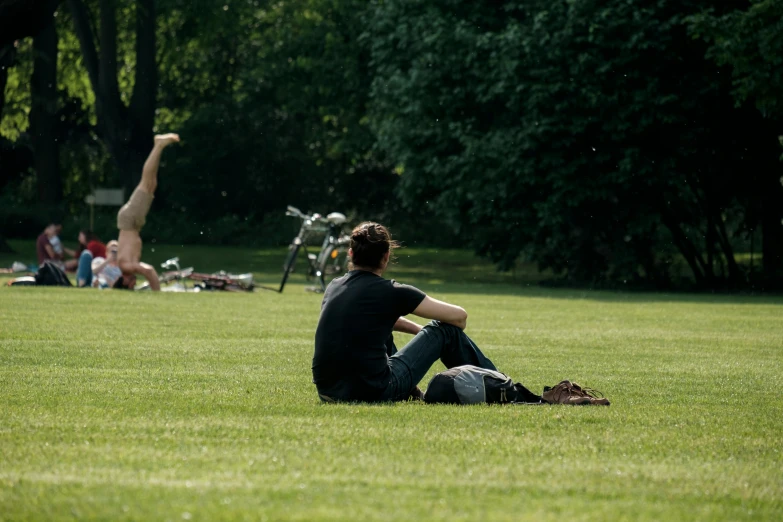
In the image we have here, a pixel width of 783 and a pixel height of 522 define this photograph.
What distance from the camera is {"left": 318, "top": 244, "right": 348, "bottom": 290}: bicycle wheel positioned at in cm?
2655

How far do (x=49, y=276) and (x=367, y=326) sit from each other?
18943 mm

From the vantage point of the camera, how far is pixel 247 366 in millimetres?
11453

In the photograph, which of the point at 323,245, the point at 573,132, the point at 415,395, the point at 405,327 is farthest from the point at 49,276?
the point at 415,395

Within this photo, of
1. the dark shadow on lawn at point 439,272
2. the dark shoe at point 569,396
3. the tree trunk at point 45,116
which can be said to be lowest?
the dark shadow on lawn at point 439,272

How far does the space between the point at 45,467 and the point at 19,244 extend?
45.3 meters

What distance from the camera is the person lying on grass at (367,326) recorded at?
8625mm

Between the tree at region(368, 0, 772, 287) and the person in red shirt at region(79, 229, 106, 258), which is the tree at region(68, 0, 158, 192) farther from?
the person in red shirt at region(79, 229, 106, 258)

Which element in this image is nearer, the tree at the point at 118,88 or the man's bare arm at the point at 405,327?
the man's bare arm at the point at 405,327

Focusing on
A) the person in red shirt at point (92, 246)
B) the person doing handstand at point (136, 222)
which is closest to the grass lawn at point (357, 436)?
the person doing handstand at point (136, 222)

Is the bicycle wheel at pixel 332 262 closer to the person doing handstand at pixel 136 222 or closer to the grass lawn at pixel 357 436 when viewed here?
the person doing handstand at pixel 136 222

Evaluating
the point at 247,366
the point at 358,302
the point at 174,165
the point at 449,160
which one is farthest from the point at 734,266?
the point at 174,165

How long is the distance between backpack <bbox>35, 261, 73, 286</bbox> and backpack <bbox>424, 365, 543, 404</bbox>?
18670 mm

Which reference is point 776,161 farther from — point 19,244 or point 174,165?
point 174,165

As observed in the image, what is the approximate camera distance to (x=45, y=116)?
171 ft
